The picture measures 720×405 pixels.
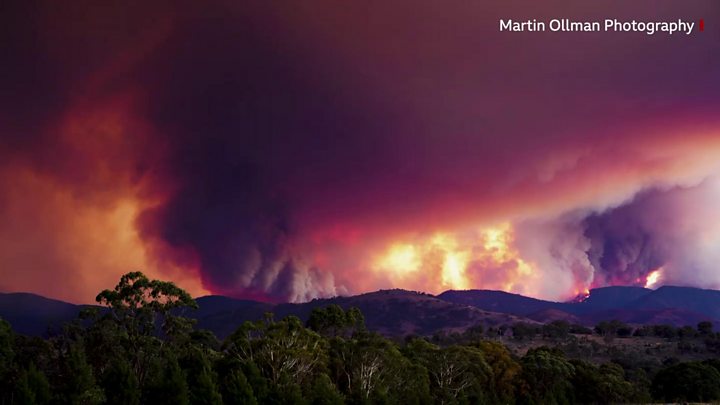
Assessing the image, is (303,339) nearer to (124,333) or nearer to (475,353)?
(124,333)

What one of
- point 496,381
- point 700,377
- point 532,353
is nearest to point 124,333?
point 496,381

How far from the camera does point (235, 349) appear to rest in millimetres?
72312

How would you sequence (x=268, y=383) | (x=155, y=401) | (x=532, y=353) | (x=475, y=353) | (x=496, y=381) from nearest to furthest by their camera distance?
1. (x=155, y=401)
2. (x=268, y=383)
3. (x=475, y=353)
4. (x=496, y=381)
5. (x=532, y=353)

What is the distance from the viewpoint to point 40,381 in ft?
162

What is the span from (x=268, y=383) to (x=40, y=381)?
882 inches

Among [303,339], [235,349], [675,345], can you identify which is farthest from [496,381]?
[675,345]

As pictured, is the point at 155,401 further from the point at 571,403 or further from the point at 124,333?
the point at 571,403

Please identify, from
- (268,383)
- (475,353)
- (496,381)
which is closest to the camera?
(268,383)

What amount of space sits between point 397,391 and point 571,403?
39.8 m

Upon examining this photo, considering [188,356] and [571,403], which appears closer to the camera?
[188,356]

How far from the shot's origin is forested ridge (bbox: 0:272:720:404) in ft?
180

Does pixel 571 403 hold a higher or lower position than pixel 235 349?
lower

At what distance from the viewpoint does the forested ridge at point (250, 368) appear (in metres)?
55.0

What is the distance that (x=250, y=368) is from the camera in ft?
201
